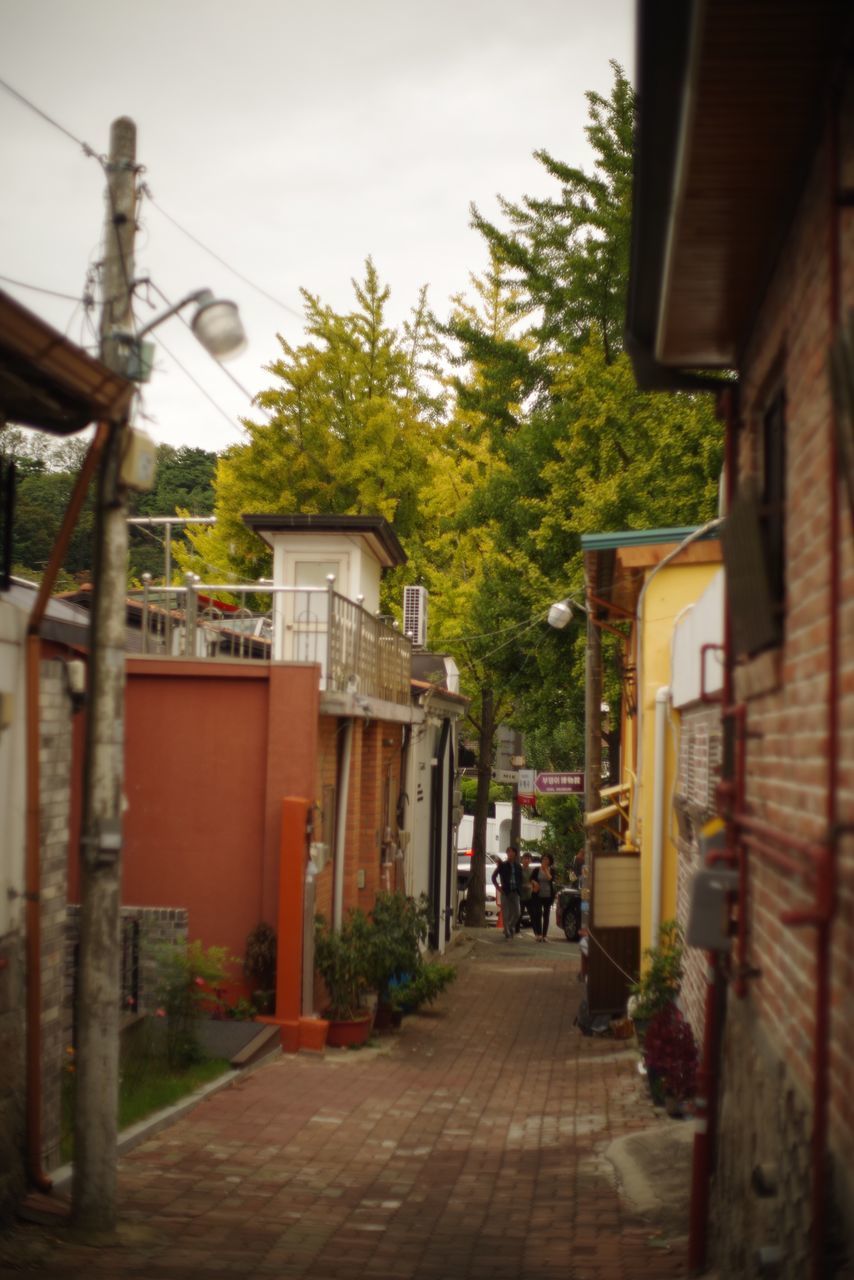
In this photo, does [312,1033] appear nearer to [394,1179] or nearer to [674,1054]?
[394,1179]

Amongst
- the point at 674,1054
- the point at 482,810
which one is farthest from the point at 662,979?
the point at 482,810

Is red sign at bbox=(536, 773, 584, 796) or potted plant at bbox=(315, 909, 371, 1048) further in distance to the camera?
red sign at bbox=(536, 773, 584, 796)

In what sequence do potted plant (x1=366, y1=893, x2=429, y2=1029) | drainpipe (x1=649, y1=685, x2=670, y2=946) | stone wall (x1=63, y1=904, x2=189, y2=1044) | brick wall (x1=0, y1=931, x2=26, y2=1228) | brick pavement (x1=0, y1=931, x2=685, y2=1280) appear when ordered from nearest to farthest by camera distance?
1. brick pavement (x1=0, y1=931, x2=685, y2=1280)
2. brick wall (x1=0, y1=931, x2=26, y2=1228)
3. stone wall (x1=63, y1=904, x2=189, y2=1044)
4. drainpipe (x1=649, y1=685, x2=670, y2=946)
5. potted plant (x1=366, y1=893, x2=429, y2=1029)

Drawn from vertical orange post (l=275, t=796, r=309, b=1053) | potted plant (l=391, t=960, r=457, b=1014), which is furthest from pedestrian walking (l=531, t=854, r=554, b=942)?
vertical orange post (l=275, t=796, r=309, b=1053)

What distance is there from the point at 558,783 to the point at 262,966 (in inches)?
385

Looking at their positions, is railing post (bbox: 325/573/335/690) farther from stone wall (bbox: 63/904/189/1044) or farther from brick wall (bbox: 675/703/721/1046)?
brick wall (bbox: 675/703/721/1046)

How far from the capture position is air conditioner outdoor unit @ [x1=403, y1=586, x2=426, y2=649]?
26406mm

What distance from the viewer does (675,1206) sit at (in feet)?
25.7

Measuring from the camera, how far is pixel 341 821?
52.7 ft

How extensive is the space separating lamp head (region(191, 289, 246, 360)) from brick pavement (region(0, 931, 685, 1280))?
4.79 m

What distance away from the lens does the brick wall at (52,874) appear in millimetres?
7973

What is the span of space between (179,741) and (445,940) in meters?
12.6

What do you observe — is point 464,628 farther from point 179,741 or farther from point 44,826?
point 44,826

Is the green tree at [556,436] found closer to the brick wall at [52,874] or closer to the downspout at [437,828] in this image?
the downspout at [437,828]
